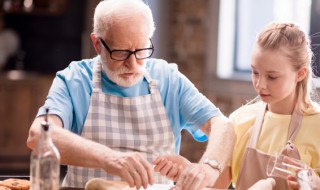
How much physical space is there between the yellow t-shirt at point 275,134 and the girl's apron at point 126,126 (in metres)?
0.26

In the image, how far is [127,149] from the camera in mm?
2428

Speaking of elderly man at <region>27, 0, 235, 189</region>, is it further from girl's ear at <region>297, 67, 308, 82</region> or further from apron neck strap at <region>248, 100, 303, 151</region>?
girl's ear at <region>297, 67, 308, 82</region>

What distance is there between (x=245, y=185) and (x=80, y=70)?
0.72 m

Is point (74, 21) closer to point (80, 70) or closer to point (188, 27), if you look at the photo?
point (188, 27)

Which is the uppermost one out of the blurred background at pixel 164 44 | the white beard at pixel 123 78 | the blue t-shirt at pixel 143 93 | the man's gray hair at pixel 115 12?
the man's gray hair at pixel 115 12

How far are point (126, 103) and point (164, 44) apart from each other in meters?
3.36

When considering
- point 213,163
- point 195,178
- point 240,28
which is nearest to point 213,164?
point 213,163

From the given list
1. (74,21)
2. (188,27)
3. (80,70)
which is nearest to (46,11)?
(74,21)

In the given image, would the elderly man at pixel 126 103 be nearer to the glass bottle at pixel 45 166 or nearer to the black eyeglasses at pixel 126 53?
the black eyeglasses at pixel 126 53

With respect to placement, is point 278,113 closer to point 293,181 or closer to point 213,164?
point 213,164

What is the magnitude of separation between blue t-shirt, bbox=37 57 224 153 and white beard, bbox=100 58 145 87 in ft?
0.19

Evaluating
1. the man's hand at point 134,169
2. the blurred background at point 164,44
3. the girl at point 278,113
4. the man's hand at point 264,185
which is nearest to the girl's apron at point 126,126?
the girl at point 278,113

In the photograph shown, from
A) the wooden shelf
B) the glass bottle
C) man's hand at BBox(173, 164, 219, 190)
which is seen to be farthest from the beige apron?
the wooden shelf

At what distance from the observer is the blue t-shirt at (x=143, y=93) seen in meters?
2.38
